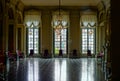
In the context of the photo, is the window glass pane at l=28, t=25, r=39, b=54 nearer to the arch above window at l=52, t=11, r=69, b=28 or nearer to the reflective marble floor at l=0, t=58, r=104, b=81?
the arch above window at l=52, t=11, r=69, b=28

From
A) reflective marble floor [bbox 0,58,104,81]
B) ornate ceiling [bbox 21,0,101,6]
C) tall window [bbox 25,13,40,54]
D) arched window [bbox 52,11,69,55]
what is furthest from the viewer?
tall window [bbox 25,13,40,54]

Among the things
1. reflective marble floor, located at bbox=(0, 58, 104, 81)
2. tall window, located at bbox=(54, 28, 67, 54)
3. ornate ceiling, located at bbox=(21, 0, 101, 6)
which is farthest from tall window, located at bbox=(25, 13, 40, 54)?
reflective marble floor, located at bbox=(0, 58, 104, 81)

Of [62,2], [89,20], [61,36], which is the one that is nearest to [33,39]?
[61,36]

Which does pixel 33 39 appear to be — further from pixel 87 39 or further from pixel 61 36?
pixel 87 39

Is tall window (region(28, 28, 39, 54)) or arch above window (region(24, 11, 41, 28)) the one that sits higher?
arch above window (region(24, 11, 41, 28))

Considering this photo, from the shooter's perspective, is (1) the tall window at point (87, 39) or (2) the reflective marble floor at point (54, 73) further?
(1) the tall window at point (87, 39)

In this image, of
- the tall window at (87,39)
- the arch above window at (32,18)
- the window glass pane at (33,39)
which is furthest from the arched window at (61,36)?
the window glass pane at (33,39)

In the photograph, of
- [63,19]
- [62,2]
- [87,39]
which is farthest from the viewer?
[87,39]

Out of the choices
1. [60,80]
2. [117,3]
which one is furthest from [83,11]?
[117,3]

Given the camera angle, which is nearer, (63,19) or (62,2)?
(62,2)

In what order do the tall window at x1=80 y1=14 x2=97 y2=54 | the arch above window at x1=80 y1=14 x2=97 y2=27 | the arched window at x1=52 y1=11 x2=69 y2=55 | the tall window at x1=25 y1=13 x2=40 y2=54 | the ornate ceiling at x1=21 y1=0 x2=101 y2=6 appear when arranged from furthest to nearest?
the tall window at x1=25 y1=13 x2=40 y2=54 < the tall window at x1=80 y1=14 x2=97 y2=54 < the arched window at x1=52 y1=11 x2=69 y2=55 < the arch above window at x1=80 y1=14 x2=97 y2=27 < the ornate ceiling at x1=21 y1=0 x2=101 y2=6

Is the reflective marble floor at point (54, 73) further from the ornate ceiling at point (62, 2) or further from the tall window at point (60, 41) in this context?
the tall window at point (60, 41)

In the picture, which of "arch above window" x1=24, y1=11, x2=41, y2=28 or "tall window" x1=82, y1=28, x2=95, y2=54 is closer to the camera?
"arch above window" x1=24, y1=11, x2=41, y2=28

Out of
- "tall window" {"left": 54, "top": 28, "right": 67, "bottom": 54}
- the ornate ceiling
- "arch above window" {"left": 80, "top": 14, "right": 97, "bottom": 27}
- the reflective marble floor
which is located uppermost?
the ornate ceiling
